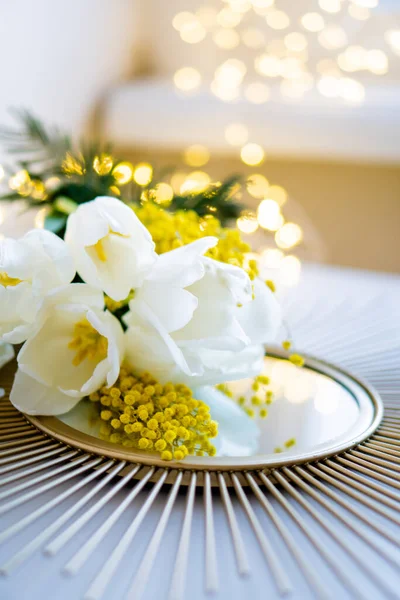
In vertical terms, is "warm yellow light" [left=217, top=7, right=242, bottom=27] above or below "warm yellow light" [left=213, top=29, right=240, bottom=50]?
above

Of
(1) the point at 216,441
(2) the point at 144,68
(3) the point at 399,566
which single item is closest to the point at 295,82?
(2) the point at 144,68

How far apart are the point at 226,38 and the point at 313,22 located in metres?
0.30

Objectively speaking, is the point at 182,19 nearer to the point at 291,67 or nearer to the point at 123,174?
the point at 291,67

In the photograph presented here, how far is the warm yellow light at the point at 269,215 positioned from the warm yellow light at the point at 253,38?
1.70 ft

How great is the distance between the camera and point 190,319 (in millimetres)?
455

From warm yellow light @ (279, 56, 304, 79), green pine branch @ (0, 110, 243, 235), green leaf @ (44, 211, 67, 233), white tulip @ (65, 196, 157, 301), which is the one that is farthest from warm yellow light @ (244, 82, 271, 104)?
white tulip @ (65, 196, 157, 301)

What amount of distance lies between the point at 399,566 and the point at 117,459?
0.19m

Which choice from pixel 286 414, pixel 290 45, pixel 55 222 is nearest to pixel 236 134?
pixel 290 45

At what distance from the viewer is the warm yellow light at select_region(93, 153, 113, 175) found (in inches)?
29.3

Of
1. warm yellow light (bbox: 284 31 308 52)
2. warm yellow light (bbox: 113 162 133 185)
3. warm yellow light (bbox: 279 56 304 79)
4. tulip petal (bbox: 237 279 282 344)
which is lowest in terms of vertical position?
tulip petal (bbox: 237 279 282 344)

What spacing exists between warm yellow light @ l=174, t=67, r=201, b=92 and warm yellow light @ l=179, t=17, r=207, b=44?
95 millimetres

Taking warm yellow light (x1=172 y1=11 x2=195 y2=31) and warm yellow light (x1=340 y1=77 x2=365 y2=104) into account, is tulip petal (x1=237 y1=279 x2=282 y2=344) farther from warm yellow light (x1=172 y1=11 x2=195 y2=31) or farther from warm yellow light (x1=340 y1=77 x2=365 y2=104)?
warm yellow light (x1=172 y1=11 x2=195 y2=31)

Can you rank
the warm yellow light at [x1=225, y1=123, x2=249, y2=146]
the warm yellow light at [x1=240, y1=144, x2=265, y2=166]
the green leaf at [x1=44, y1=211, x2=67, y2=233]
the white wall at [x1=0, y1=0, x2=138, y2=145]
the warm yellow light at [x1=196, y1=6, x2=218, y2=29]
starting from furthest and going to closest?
the warm yellow light at [x1=196, y1=6, x2=218, y2=29], the warm yellow light at [x1=240, y1=144, x2=265, y2=166], the warm yellow light at [x1=225, y1=123, x2=249, y2=146], the white wall at [x1=0, y1=0, x2=138, y2=145], the green leaf at [x1=44, y1=211, x2=67, y2=233]

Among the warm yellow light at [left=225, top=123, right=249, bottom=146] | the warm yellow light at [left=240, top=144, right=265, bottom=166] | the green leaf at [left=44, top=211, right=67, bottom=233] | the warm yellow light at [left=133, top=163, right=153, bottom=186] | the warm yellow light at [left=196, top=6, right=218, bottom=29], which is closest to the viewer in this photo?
the green leaf at [left=44, top=211, right=67, bottom=233]
